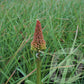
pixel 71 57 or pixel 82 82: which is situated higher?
pixel 71 57

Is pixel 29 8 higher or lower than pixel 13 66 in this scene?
higher

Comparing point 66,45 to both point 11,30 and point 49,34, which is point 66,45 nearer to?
point 49,34

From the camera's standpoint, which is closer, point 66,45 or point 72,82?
point 72,82

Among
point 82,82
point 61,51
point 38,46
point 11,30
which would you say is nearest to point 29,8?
point 11,30

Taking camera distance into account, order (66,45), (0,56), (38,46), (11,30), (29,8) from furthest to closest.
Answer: (29,8)
(11,30)
(66,45)
(0,56)
(38,46)

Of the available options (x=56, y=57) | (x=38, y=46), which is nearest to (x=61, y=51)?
(x=56, y=57)

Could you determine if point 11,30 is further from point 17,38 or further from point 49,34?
point 49,34

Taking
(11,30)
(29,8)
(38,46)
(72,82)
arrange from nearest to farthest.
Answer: (38,46), (72,82), (11,30), (29,8)

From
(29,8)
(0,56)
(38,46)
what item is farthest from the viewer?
(29,8)

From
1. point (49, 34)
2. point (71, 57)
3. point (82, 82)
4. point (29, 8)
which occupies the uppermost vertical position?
point (29, 8)
